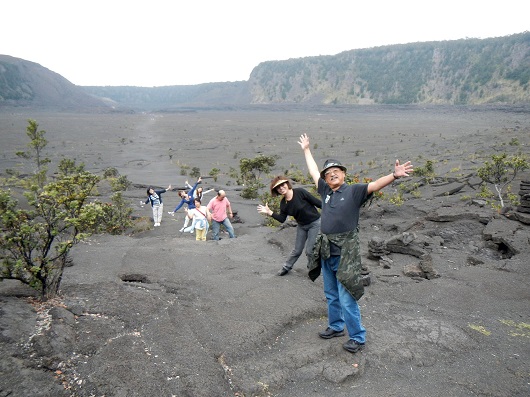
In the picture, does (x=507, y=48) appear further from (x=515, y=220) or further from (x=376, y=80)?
(x=515, y=220)

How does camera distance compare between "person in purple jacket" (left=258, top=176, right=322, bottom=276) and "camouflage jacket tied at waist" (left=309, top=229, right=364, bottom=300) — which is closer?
"camouflage jacket tied at waist" (left=309, top=229, right=364, bottom=300)

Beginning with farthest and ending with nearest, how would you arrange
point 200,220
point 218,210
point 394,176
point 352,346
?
point 200,220
point 218,210
point 352,346
point 394,176

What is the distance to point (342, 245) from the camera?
12.4ft

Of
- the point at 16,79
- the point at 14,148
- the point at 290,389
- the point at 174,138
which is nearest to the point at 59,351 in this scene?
the point at 290,389

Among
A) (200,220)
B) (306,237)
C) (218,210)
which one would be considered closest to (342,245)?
(306,237)

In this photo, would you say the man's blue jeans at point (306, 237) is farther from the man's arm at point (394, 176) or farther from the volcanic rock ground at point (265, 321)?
the man's arm at point (394, 176)

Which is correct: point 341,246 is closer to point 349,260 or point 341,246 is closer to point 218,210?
point 349,260

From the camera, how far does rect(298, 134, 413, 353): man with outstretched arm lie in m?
3.71

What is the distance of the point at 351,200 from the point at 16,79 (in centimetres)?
13171

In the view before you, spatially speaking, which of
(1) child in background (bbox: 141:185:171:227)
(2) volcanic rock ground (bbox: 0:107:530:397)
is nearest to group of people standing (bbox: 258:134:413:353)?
(2) volcanic rock ground (bbox: 0:107:530:397)

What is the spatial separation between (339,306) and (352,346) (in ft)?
1.34

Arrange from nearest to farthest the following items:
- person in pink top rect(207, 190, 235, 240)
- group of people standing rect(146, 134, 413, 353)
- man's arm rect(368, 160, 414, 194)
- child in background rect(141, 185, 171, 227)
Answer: man's arm rect(368, 160, 414, 194) < group of people standing rect(146, 134, 413, 353) < person in pink top rect(207, 190, 235, 240) < child in background rect(141, 185, 171, 227)

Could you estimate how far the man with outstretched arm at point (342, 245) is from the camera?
12.2 feet

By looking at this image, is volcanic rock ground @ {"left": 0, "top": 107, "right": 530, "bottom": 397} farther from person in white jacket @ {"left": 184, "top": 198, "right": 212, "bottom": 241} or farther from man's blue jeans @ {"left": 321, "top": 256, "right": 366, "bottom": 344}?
person in white jacket @ {"left": 184, "top": 198, "right": 212, "bottom": 241}
